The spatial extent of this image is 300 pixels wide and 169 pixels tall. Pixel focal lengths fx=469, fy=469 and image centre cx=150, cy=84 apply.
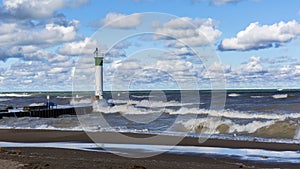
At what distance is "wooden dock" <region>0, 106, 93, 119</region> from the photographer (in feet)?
148

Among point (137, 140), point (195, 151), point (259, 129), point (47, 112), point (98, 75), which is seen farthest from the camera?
point (98, 75)

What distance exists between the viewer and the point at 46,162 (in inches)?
538

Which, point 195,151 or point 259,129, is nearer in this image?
point 195,151

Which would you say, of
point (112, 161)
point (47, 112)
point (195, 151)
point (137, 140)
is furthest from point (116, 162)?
point (47, 112)

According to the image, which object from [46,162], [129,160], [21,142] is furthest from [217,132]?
[46,162]

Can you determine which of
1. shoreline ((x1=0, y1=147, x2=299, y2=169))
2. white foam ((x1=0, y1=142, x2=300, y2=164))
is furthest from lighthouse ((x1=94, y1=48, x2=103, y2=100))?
shoreline ((x1=0, y1=147, x2=299, y2=169))

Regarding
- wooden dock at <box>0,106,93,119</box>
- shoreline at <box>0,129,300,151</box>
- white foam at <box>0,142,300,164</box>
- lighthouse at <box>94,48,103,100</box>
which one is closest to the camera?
white foam at <box>0,142,300,164</box>

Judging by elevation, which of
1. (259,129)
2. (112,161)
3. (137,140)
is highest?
(112,161)

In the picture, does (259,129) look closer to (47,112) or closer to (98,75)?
(47,112)

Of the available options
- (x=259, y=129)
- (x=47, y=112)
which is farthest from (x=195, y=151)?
(x=47, y=112)

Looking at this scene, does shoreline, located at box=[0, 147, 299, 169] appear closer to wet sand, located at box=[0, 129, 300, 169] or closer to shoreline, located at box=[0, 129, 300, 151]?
wet sand, located at box=[0, 129, 300, 169]

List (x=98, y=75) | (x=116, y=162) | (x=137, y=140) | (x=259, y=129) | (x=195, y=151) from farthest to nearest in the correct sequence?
(x=98, y=75)
(x=259, y=129)
(x=137, y=140)
(x=195, y=151)
(x=116, y=162)

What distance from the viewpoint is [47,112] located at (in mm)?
49312

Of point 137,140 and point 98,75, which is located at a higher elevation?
point 98,75
